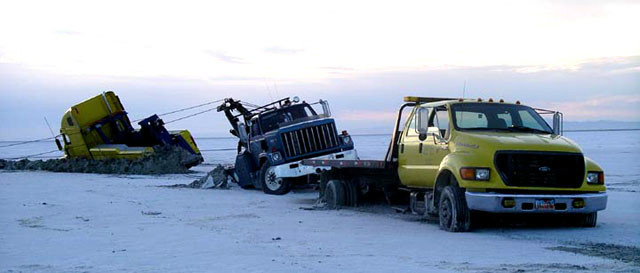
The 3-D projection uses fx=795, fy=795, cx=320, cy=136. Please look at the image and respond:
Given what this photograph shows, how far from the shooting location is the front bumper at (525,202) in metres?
11.1

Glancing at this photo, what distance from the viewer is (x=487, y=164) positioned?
1126 cm

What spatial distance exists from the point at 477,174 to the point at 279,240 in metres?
2.95

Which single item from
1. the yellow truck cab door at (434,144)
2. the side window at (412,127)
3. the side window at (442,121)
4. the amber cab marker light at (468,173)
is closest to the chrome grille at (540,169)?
the amber cab marker light at (468,173)

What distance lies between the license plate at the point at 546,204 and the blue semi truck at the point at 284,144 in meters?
8.63

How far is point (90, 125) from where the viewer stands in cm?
3042

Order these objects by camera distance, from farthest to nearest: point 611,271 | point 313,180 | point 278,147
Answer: point 278,147
point 313,180
point 611,271

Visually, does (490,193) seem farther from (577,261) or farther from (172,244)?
(172,244)

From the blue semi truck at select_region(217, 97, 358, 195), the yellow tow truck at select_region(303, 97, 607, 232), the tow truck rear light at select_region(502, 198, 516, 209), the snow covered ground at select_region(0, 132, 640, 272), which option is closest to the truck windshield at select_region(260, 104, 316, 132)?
the blue semi truck at select_region(217, 97, 358, 195)

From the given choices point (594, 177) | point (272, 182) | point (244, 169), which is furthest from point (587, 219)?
point (244, 169)

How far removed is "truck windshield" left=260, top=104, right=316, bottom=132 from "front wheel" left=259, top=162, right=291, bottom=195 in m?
1.25

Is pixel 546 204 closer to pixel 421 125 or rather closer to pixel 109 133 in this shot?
pixel 421 125

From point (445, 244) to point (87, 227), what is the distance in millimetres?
6001

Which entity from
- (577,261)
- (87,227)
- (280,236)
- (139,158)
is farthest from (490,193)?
(139,158)

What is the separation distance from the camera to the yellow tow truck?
442 inches
